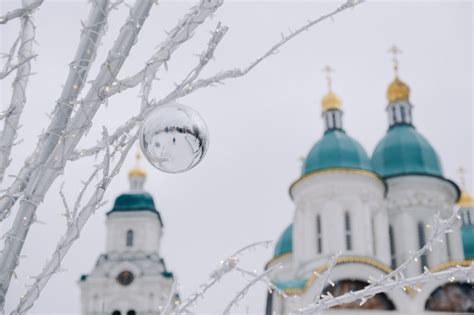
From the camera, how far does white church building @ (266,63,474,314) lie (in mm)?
21781

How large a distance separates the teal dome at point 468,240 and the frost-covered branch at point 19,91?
977 inches

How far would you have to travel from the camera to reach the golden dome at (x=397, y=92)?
28.0 m

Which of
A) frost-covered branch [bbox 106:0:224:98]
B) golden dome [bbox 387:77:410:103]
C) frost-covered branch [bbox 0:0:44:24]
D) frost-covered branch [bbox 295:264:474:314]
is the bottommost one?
→ frost-covered branch [bbox 295:264:474:314]

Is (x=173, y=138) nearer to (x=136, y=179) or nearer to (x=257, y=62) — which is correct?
(x=257, y=62)

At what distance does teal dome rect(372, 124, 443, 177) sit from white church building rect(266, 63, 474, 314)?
0.03m

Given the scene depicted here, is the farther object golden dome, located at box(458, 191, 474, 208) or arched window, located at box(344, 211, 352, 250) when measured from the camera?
golden dome, located at box(458, 191, 474, 208)

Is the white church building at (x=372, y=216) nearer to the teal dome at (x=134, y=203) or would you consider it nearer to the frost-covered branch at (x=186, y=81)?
the teal dome at (x=134, y=203)

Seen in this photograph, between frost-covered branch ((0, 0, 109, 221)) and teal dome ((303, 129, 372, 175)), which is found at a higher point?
teal dome ((303, 129, 372, 175))

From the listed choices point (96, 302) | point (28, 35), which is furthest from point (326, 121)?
point (28, 35)

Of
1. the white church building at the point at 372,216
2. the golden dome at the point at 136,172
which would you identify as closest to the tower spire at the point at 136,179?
the golden dome at the point at 136,172

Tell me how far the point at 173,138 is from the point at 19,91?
58cm

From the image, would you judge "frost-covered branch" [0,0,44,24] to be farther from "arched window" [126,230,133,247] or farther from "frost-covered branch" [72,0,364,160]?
"arched window" [126,230,133,247]

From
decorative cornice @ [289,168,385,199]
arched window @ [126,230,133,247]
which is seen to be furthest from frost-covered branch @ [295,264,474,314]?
arched window @ [126,230,133,247]

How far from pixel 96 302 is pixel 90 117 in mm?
28444
